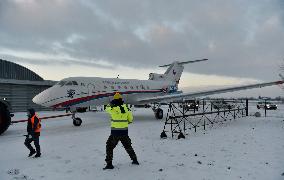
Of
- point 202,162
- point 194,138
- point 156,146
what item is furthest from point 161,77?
point 202,162

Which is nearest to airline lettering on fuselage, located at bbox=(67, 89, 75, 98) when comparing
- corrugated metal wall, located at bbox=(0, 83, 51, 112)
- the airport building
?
the airport building

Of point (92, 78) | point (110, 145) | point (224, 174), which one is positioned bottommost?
point (224, 174)

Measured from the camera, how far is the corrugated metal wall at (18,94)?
32878mm

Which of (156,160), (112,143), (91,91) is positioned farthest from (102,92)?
(112,143)

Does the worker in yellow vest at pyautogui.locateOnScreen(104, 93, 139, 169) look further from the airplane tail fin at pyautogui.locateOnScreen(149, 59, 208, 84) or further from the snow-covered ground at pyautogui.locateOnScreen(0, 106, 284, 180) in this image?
the airplane tail fin at pyautogui.locateOnScreen(149, 59, 208, 84)

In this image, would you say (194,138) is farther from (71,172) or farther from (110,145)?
(71,172)

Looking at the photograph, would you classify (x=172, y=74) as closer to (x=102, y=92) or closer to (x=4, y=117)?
(x=102, y=92)

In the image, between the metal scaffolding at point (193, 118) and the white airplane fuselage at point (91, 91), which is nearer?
the metal scaffolding at point (193, 118)

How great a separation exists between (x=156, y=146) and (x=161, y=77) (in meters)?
21.3

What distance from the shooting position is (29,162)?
8.87 meters

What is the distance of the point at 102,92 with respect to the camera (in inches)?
882

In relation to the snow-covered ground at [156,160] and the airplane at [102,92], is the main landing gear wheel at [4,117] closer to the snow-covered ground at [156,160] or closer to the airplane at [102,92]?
the snow-covered ground at [156,160]

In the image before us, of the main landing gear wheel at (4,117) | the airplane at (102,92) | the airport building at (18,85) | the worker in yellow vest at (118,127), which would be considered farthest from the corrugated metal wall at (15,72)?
the worker in yellow vest at (118,127)

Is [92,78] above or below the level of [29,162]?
above
